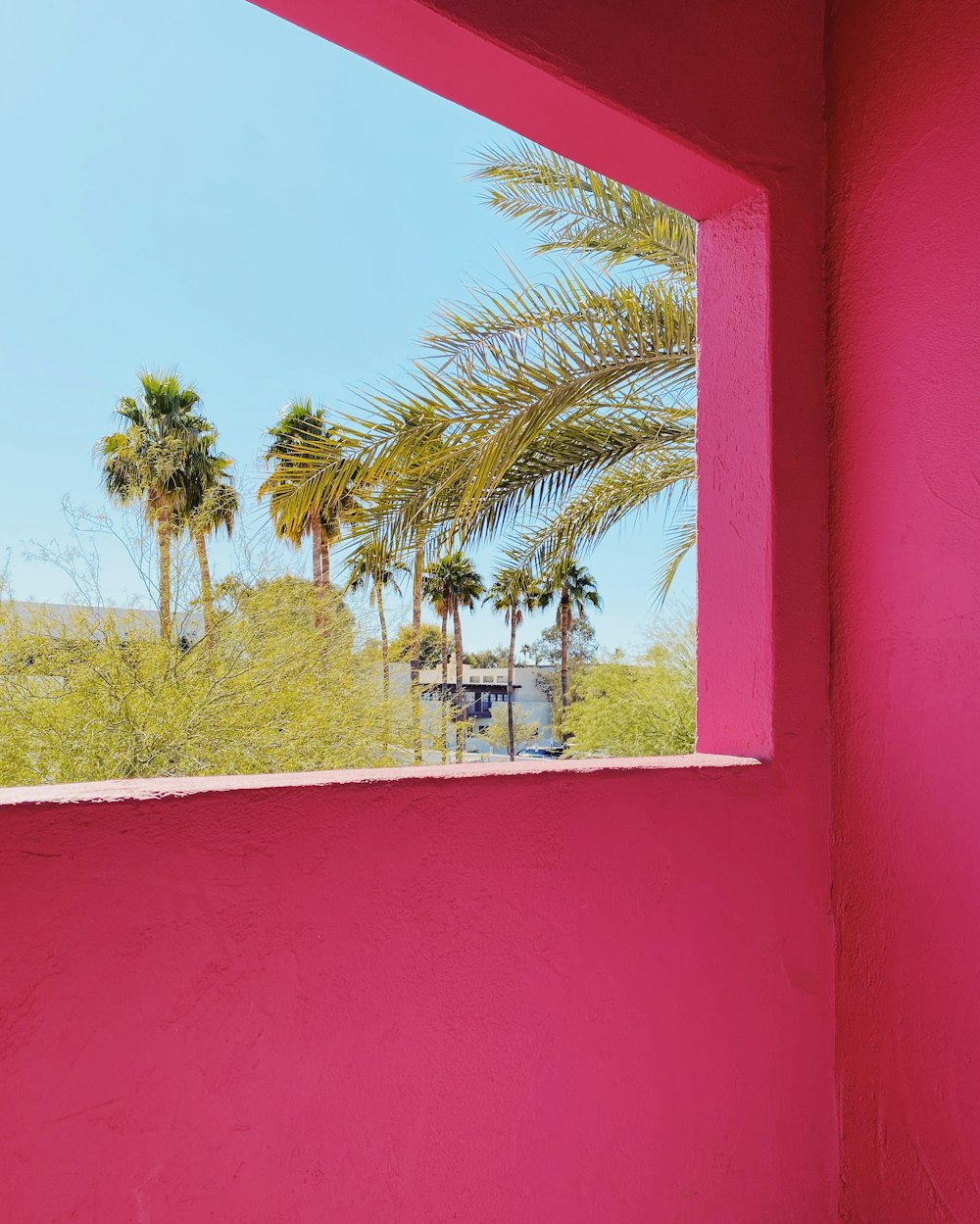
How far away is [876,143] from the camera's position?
1.60m

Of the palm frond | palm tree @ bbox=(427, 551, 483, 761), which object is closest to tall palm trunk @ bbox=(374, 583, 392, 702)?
the palm frond

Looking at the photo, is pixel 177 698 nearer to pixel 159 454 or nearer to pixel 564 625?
pixel 159 454

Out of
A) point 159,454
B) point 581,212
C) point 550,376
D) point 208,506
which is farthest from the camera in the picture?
point 159,454

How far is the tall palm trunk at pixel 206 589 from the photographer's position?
7.35 m

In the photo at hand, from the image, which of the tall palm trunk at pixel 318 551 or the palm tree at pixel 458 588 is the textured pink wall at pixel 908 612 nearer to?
the tall palm trunk at pixel 318 551

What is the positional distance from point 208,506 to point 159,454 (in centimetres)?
178

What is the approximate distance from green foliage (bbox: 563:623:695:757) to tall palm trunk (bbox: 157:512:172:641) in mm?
5483

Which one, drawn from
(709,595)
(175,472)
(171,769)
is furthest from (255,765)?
(709,595)

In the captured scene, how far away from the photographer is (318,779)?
1.08 m

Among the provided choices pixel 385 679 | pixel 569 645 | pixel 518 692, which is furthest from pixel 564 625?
pixel 385 679

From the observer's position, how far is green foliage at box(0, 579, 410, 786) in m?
6.21

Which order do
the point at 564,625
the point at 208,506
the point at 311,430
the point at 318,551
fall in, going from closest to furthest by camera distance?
the point at 311,430
the point at 208,506
the point at 318,551
the point at 564,625

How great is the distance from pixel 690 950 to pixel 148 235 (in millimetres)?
23514

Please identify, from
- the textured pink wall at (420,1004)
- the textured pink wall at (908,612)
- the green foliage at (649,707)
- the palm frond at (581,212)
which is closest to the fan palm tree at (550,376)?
the palm frond at (581,212)
